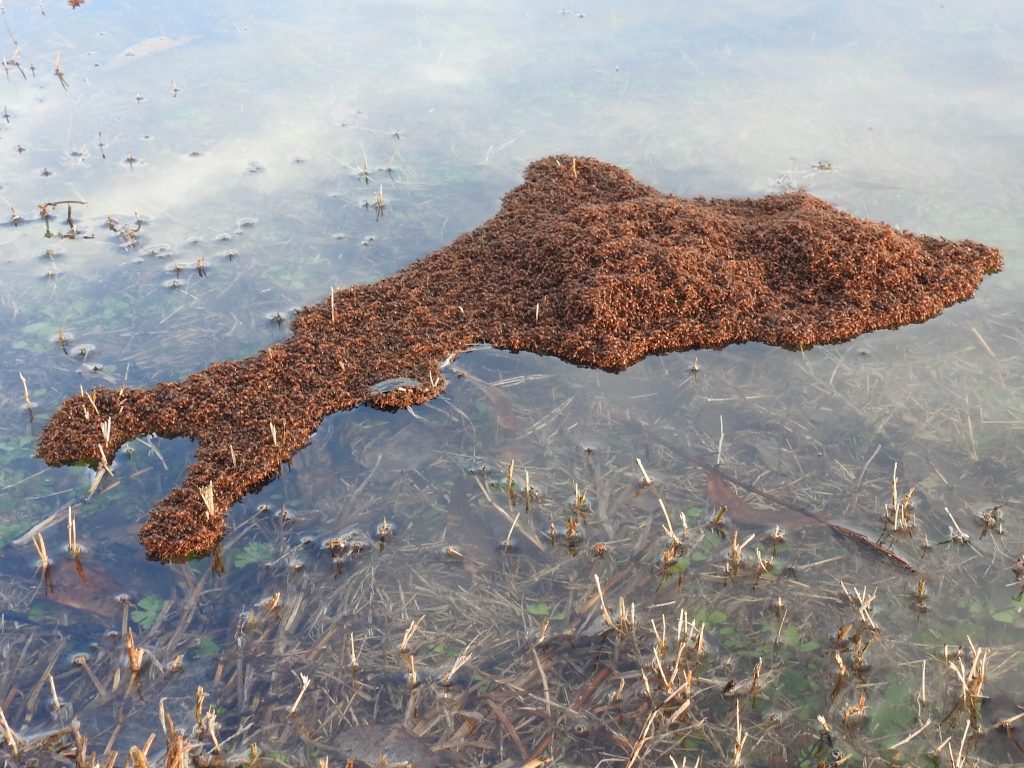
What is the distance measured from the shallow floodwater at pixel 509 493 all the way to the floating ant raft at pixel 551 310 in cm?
15

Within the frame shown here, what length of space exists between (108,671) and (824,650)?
3.33m

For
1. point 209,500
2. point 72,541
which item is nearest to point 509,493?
point 209,500

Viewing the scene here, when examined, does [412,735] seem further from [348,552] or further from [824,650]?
[824,650]

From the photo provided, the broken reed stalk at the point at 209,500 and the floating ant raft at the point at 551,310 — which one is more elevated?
the floating ant raft at the point at 551,310

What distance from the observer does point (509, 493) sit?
4910 mm

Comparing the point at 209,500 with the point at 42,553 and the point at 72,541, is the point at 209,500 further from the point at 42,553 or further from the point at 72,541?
the point at 42,553

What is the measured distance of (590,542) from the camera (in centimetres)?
463

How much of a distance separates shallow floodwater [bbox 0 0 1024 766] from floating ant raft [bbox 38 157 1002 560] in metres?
0.15

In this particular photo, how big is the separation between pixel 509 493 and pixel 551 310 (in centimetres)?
Result: 164

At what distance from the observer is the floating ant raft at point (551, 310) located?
532 centimetres

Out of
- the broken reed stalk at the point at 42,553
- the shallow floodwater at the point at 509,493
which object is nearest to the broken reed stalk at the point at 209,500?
the shallow floodwater at the point at 509,493

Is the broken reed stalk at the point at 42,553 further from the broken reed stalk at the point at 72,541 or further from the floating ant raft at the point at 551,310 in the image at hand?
the floating ant raft at the point at 551,310

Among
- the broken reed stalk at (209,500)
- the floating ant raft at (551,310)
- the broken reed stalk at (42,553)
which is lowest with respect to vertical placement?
the broken reed stalk at (42,553)

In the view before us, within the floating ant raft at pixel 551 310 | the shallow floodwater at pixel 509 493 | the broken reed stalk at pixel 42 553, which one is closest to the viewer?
the shallow floodwater at pixel 509 493
